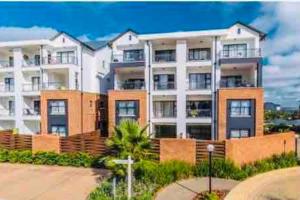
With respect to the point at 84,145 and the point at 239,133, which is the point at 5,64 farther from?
the point at 239,133

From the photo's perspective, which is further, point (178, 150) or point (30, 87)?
point (30, 87)

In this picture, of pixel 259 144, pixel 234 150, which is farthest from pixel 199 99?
pixel 234 150

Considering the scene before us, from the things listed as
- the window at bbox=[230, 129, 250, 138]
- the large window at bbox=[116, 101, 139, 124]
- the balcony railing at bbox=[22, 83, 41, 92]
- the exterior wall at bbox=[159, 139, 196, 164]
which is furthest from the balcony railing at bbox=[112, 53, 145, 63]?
the exterior wall at bbox=[159, 139, 196, 164]

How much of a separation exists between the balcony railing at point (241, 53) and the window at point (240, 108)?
3790mm

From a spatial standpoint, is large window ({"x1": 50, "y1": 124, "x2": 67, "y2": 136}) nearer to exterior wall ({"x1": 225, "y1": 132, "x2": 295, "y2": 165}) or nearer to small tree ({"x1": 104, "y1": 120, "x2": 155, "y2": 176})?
small tree ({"x1": 104, "y1": 120, "x2": 155, "y2": 176})

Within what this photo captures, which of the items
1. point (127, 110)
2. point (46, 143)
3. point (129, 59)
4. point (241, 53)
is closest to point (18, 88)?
point (129, 59)

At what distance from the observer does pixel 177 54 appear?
23312 millimetres

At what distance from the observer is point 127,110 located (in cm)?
2364

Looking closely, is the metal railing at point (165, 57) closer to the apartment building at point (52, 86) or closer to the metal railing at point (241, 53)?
the metal railing at point (241, 53)

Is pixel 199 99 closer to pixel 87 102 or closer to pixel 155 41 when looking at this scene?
pixel 155 41

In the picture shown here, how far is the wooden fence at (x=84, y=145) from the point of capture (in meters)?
16.5

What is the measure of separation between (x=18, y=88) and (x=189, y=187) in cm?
1957

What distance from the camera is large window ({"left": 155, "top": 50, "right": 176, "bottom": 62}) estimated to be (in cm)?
2441

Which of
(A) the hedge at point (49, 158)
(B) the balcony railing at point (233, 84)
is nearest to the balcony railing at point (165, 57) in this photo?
(B) the balcony railing at point (233, 84)
